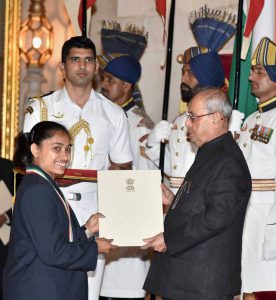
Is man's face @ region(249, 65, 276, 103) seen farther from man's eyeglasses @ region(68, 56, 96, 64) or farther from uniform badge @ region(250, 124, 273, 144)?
man's eyeglasses @ region(68, 56, 96, 64)

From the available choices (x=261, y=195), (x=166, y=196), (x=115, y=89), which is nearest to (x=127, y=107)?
(x=115, y=89)

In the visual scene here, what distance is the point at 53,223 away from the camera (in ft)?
11.8

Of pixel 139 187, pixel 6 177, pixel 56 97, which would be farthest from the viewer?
pixel 6 177

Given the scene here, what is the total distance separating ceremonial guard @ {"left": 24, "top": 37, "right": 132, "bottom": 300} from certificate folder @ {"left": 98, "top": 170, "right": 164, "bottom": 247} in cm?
62

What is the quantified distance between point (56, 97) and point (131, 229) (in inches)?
42.6

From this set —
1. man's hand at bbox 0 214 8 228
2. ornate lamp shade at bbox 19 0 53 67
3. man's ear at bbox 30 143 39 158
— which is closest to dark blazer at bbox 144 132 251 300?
man's ear at bbox 30 143 39 158

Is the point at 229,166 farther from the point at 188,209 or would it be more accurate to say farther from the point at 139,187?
the point at 139,187

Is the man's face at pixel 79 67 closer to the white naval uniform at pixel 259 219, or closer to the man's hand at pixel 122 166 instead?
the man's hand at pixel 122 166

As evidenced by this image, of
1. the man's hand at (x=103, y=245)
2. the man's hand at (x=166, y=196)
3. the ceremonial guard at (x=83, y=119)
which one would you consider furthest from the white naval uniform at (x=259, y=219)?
the man's hand at (x=103, y=245)

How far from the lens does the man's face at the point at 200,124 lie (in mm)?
3967

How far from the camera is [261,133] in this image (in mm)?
5234

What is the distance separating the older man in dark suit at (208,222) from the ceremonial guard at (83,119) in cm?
96

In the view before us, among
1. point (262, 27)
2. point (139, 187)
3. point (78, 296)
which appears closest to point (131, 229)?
point (139, 187)

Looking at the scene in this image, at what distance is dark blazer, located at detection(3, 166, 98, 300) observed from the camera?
3.59 meters
